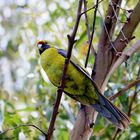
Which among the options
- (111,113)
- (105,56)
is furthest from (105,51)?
(111,113)

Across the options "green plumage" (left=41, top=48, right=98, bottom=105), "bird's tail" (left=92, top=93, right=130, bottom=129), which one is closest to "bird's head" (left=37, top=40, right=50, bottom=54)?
"green plumage" (left=41, top=48, right=98, bottom=105)

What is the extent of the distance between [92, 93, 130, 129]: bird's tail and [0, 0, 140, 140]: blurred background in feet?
0.46

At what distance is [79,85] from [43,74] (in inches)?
12.3

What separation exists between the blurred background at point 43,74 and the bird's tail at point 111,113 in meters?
0.14

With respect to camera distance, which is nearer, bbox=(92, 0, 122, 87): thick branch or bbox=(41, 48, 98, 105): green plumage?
bbox=(92, 0, 122, 87): thick branch

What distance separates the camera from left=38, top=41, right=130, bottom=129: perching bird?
1341mm

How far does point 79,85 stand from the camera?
149cm

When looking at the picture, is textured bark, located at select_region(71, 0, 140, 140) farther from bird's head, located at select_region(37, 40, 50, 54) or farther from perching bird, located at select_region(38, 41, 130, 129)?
bird's head, located at select_region(37, 40, 50, 54)

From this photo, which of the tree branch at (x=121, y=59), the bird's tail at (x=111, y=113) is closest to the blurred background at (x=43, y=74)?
the tree branch at (x=121, y=59)

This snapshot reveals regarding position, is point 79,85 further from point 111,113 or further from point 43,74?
point 43,74

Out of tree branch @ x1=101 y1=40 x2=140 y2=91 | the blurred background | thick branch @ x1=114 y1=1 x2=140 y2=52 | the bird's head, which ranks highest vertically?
thick branch @ x1=114 y1=1 x2=140 y2=52

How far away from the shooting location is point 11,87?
2883 millimetres

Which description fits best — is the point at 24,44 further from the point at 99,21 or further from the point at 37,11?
the point at 99,21

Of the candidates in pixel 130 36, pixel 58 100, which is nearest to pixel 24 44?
pixel 130 36
